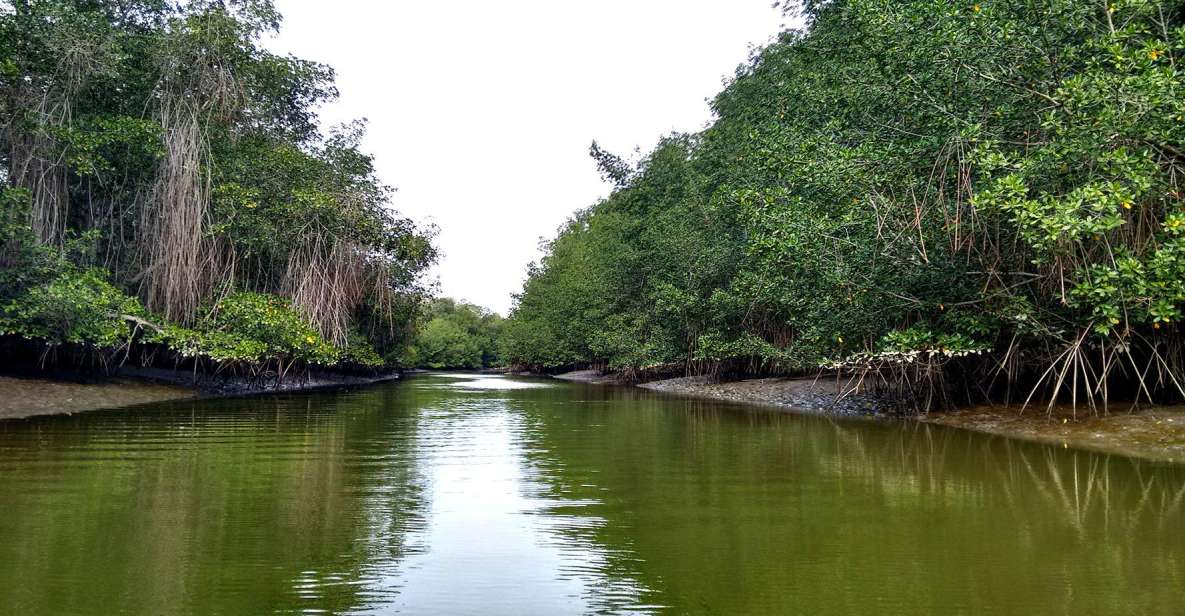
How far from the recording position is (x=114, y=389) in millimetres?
21062

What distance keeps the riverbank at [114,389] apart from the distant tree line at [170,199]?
31.9 inches

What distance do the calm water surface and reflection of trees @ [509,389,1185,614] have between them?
0.03 metres

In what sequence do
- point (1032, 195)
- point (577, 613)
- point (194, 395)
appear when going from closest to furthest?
point (577, 613) < point (1032, 195) < point (194, 395)

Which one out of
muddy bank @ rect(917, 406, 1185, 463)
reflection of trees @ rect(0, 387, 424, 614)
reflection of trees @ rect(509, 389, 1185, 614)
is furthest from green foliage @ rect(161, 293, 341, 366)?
muddy bank @ rect(917, 406, 1185, 463)

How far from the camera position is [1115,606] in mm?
4289

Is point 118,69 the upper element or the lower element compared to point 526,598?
upper

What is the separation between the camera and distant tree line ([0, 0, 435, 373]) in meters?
19.0

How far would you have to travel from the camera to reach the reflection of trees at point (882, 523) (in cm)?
456

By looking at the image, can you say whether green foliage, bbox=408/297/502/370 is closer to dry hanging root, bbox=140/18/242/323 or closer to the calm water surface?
dry hanging root, bbox=140/18/242/323

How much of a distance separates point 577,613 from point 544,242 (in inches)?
2886

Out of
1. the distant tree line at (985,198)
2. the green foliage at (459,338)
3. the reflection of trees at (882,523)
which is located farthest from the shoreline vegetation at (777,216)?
the green foliage at (459,338)

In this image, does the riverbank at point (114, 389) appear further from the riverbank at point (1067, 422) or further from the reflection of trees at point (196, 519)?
the riverbank at point (1067, 422)

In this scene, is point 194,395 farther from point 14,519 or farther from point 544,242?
point 544,242

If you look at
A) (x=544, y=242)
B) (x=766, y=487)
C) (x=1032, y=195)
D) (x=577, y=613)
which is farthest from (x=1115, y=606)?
(x=544, y=242)
